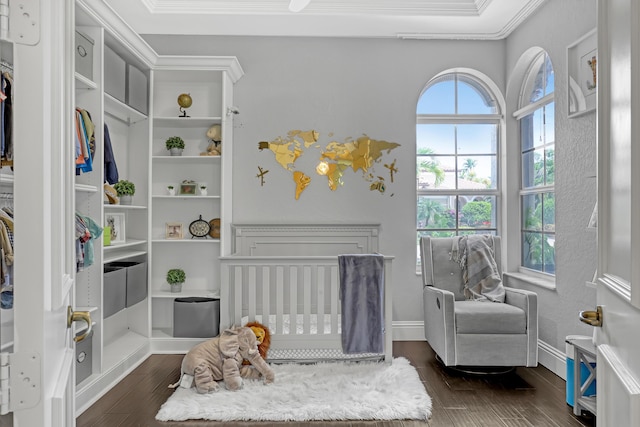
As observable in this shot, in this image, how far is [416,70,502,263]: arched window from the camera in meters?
4.60

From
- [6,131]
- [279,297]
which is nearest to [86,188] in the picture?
[279,297]

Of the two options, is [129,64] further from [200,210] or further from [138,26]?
[200,210]

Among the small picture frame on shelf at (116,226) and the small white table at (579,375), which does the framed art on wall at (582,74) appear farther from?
the small picture frame on shelf at (116,226)

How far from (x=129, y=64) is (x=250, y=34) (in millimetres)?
1103

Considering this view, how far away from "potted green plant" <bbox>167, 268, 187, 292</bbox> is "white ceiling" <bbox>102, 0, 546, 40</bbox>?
211cm

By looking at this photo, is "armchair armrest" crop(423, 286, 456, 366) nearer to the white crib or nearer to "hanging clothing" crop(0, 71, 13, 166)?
the white crib

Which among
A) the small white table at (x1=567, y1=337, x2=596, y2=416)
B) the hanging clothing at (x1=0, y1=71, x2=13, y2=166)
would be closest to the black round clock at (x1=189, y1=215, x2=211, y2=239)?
the small white table at (x1=567, y1=337, x2=596, y2=416)

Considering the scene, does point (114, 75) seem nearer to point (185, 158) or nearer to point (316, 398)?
point (185, 158)

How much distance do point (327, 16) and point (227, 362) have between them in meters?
2.75

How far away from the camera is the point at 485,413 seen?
2.73 meters

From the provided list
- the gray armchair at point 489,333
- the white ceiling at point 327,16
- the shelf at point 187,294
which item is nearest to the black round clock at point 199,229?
the shelf at point 187,294

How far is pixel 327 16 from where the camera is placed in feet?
12.9

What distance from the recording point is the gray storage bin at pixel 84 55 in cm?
292

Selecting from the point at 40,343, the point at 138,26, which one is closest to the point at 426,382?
the point at 40,343
